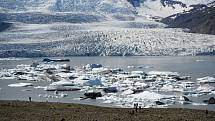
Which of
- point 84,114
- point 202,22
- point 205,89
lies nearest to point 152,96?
point 205,89

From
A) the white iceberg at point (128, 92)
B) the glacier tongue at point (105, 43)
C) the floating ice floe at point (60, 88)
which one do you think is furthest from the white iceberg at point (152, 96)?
the glacier tongue at point (105, 43)

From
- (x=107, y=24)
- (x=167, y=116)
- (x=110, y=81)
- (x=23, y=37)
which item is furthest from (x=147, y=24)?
(x=167, y=116)

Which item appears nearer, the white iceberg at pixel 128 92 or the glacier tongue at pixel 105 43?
the white iceberg at pixel 128 92

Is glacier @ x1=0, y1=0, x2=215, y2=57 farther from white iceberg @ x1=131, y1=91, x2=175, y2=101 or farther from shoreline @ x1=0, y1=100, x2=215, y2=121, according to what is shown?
shoreline @ x1=0, y1=100, x2=215, y2=121

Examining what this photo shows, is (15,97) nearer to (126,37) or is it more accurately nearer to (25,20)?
(126,37)

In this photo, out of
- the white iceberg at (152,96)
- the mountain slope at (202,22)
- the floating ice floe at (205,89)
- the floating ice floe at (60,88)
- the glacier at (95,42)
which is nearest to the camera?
the white iceberg at (152,96)

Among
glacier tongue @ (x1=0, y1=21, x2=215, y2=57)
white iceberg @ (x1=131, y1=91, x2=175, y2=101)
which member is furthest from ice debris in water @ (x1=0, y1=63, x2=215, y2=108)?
glacier tongue @ (x1=0, y1=21, x2=215, y2=57)

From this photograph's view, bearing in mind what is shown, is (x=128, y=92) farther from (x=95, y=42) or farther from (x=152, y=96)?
(x=95, y=42)

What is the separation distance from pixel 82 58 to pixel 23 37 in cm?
1116

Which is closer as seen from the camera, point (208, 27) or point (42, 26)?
point (42, 26)

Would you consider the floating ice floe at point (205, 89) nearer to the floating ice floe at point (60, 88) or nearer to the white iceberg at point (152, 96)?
the white iceberg at point (152, 96)

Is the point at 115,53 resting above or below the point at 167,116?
below

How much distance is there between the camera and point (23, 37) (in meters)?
81.8

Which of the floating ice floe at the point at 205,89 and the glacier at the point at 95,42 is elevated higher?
the floating ice floe at the point at 205,89
